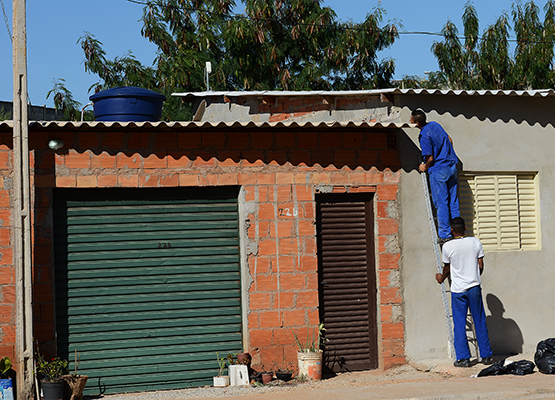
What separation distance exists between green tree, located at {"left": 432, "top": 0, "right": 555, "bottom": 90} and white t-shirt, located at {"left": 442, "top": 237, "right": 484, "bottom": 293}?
44.3 ft

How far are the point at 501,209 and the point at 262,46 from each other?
46.3 ft

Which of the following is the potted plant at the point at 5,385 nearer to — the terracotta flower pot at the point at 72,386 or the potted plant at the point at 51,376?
the potted plant at the point at 51,376

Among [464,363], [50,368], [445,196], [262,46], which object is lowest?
[464,363]

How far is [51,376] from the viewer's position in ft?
23.7

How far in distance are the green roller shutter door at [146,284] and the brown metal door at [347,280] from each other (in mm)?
1209

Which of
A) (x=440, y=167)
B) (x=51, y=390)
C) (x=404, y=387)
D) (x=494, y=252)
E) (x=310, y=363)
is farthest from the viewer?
(x=494, y=252)

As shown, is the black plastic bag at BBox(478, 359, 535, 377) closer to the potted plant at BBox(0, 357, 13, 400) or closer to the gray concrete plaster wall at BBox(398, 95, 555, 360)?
the gray concrete plaster wall at BBox(398, 95, 555, 360)

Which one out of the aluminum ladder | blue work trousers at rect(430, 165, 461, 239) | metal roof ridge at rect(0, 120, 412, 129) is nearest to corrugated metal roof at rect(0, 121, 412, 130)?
metal roof ridge at rect(0, 120, 412, 129)

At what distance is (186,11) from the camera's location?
22453 millimetres

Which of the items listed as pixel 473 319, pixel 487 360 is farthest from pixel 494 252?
pixel 487 360

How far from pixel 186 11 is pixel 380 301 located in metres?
16.6

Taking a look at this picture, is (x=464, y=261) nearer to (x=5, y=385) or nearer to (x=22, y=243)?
(x=22, y=243)

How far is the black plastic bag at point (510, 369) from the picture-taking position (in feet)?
25.0

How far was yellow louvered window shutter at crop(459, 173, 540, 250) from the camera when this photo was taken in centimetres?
915
